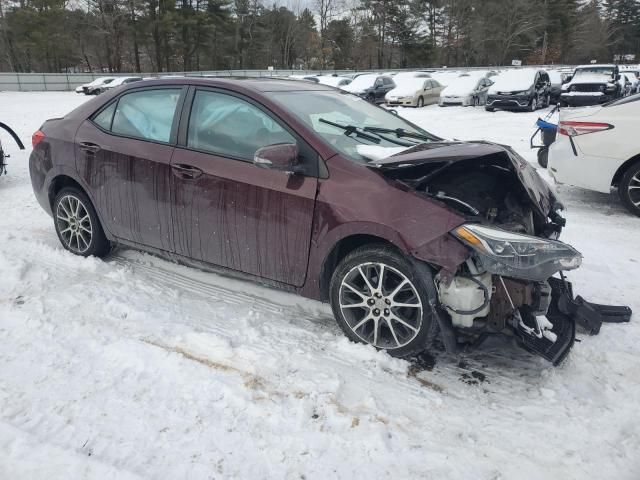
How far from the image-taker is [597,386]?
2.83 m

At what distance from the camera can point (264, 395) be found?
2.73m

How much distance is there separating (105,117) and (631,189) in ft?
18.8

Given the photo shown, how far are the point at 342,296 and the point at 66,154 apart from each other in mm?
2967

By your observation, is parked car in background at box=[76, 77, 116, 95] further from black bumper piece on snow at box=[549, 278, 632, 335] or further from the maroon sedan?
black bumper piece on snow at box=[549, 278, 632, 335]

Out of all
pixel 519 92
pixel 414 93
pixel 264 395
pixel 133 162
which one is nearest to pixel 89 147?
pixel 133 162

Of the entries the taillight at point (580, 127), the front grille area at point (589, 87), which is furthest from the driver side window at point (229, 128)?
the front grille area at point (589, 87)

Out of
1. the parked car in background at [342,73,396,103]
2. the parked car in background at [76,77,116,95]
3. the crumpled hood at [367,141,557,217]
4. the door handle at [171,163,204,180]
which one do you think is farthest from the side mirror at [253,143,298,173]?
the parked car in background at [76,77,116,95]

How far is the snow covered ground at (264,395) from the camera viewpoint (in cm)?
229

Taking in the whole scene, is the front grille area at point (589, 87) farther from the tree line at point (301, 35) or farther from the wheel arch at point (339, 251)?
the tree line at point (301, 35)

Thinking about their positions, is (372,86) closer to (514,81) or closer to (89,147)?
(514,81)

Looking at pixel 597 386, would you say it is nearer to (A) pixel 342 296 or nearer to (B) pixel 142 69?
(A) pixel 342 296

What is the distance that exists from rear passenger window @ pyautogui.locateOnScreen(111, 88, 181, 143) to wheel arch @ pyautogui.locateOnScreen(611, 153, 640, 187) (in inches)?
199

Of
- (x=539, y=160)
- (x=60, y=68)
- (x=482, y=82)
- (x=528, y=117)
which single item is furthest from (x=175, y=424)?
(x=60, y=68)

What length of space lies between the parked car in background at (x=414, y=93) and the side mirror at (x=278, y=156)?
2005 centimetres
